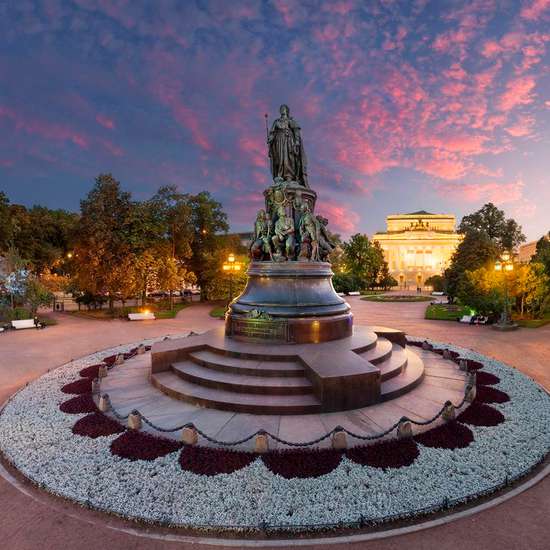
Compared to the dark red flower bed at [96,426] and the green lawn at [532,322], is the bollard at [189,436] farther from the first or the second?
the green lawn at [532,322]

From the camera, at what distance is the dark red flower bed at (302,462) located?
661cm

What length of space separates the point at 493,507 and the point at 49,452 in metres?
8.95

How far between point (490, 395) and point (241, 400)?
7.73 metres

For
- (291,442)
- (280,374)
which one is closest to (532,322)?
(280,374)

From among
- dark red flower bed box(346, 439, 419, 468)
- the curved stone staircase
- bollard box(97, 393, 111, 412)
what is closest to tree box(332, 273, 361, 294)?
the curved stone staircase

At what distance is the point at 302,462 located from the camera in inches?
271

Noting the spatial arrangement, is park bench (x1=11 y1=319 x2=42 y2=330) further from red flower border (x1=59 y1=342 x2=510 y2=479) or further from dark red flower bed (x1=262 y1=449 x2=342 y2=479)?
dark red flower bed (x1=262 y1=449 x2=342 y2=479)

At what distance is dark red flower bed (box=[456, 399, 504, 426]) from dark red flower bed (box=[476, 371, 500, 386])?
2394mm

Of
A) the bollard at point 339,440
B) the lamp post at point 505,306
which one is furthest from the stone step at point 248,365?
the lamp post at point 505,306

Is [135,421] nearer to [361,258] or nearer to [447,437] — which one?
[447,437]

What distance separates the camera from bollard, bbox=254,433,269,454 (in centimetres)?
723

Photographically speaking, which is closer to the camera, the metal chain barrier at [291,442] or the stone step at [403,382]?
the metal chain barrier at [291,442]

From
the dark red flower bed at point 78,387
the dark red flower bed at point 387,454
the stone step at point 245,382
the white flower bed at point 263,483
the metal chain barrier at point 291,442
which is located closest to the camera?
the white flower bed at point 263,483

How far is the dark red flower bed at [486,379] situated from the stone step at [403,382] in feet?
6.41
